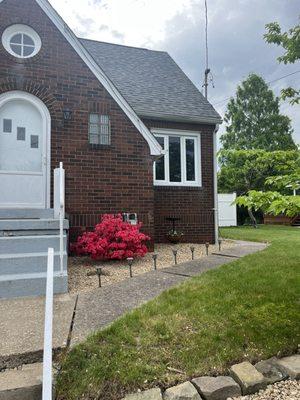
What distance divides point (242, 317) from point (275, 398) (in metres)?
1.04

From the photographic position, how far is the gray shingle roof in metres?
10.6

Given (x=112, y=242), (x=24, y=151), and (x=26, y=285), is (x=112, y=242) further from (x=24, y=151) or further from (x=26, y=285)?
(x=24, y=151)

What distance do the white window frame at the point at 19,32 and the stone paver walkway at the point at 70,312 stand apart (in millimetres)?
5775

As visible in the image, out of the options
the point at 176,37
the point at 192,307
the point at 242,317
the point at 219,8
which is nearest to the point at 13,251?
Result: the point at 192,307

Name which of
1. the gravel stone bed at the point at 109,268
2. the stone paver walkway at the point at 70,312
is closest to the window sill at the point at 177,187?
the gravel stone bed at the point at 109,268

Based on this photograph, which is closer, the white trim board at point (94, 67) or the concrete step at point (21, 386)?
the concrete step at point (21, 386)

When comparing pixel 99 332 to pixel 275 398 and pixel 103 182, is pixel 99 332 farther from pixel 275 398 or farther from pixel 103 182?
pixel 103 182

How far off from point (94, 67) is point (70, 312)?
20.1 ft

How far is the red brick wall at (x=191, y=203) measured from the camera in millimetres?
10352

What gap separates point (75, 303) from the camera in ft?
14.0

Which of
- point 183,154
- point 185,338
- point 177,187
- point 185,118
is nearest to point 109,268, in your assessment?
point 185,338

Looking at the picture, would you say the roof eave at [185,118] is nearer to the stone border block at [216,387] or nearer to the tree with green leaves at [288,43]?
the tree with green leaves at [288,43]

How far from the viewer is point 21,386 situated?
2490mm

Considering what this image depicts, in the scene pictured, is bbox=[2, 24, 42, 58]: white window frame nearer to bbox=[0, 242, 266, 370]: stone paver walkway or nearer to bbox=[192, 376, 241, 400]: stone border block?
bbox=[0, 242, 266, 370]: stone paver walkway
